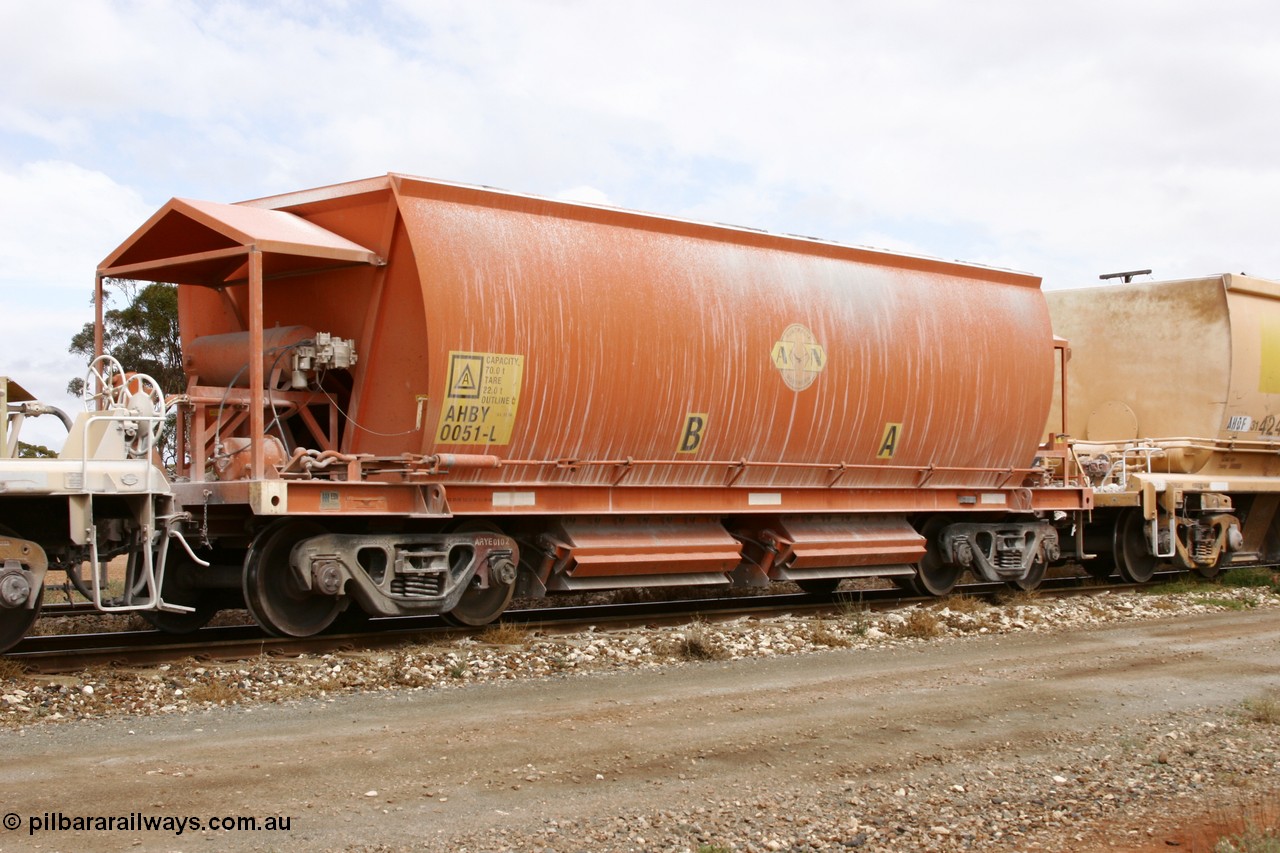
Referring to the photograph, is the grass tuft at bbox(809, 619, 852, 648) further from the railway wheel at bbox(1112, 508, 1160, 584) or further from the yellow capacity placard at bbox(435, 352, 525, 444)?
the railway wheel at bbox(1112, 508, 1160, 584)

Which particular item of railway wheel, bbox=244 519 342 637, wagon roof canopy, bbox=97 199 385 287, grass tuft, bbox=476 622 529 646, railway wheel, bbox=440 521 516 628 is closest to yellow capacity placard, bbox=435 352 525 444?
railway wheel, bbox=440 521 516 628

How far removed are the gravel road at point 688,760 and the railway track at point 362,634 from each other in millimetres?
853

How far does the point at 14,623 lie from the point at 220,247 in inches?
155

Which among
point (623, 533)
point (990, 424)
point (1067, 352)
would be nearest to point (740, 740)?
point (623, 533)

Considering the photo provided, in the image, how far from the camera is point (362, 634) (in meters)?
11.3

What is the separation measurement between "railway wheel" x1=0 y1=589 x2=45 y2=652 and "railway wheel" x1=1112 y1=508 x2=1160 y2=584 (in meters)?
14.2

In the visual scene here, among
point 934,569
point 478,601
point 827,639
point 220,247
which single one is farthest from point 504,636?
point 934,569

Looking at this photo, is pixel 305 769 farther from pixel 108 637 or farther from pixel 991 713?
pixel 108 637

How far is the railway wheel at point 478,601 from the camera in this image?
11.5 m

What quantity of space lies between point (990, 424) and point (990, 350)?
903mm

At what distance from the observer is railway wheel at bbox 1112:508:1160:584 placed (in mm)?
18062

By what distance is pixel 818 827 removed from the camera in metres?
5.90

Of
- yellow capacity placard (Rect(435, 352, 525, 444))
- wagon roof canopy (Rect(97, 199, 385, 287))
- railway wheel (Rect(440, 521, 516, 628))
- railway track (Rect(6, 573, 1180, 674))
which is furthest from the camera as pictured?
railway wheel (Rect(440, 521, 516, 628))

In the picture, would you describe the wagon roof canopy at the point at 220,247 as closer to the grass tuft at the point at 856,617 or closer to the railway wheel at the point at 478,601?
the railway wheel at the point at 478,601
